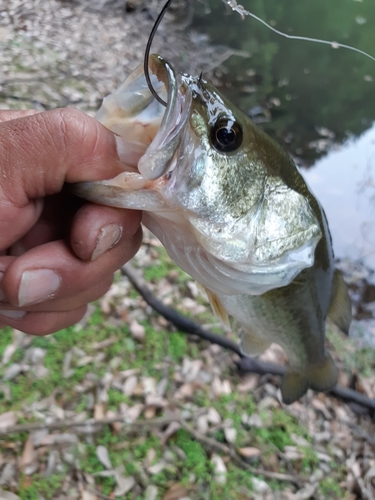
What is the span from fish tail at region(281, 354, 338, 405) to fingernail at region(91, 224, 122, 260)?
1.25 meters

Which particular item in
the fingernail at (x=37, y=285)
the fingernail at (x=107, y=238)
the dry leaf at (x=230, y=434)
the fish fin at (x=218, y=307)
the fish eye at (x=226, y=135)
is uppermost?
the fish eye at (x=226, y=135)

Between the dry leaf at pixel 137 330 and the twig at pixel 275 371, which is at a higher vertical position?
the dry leaf at pixel 137 330

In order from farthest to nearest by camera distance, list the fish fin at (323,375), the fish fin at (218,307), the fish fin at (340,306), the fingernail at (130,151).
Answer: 1. the fish fin at (323,375)
2. the fish fin at (340,306)
3. the fish fin at (218,307)
4. the fingernail at (130,151)

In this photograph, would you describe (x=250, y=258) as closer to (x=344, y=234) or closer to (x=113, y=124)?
(x=113, y=124)

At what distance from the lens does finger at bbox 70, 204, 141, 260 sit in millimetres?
1121

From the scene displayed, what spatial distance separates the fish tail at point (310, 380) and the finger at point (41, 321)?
114cm

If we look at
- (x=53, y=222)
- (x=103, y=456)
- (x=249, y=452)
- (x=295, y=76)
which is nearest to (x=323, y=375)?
(x=249, y=452)

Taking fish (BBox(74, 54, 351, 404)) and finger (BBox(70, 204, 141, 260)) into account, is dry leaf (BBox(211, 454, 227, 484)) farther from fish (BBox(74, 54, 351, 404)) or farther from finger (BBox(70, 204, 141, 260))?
finger (BBox(70, 204, 141, 260))

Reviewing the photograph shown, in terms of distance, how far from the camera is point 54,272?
1159 mm

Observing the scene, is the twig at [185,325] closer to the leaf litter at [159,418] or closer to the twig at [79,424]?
the leaf litter at [159,418]

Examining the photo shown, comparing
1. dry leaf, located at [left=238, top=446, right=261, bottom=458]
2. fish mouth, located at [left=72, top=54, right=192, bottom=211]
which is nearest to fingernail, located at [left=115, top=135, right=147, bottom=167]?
fish mouth, located at [left=72, top=54, right=192, bottom=211]

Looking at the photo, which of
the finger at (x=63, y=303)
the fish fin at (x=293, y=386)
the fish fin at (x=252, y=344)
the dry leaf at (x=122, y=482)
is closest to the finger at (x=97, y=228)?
the finger at (x=63, y=303)

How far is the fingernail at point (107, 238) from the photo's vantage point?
3.76ft

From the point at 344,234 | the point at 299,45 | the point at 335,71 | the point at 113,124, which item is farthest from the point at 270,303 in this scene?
the point at 299,45
